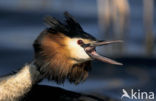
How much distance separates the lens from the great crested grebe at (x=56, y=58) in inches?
240

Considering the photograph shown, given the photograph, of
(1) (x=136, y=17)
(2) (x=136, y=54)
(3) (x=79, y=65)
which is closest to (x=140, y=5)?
(1) (x=136, y=17)

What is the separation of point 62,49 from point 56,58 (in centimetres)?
12

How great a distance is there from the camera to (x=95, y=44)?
6.11 meters

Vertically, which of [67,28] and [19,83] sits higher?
[67,28]

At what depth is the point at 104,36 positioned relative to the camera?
11992 millimetres

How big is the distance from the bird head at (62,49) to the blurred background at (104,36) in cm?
290

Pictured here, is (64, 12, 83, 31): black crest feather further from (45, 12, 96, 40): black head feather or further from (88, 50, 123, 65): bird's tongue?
(88, 50, 123, 65): bird's tongue

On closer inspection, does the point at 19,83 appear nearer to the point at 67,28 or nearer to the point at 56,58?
the point at 56,58

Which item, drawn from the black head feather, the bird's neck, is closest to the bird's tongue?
the black head feather

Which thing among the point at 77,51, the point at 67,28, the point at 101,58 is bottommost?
the point at 101,58

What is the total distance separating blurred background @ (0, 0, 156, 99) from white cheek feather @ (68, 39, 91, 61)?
2.98 metres

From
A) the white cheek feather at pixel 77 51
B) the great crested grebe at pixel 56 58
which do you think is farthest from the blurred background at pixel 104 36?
the white cheek feather at pixel 77 51

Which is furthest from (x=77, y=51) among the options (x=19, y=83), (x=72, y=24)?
(x=19, y=83)

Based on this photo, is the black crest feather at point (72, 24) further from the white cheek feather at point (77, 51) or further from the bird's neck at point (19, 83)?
the bird's neck at point (19, 83)
